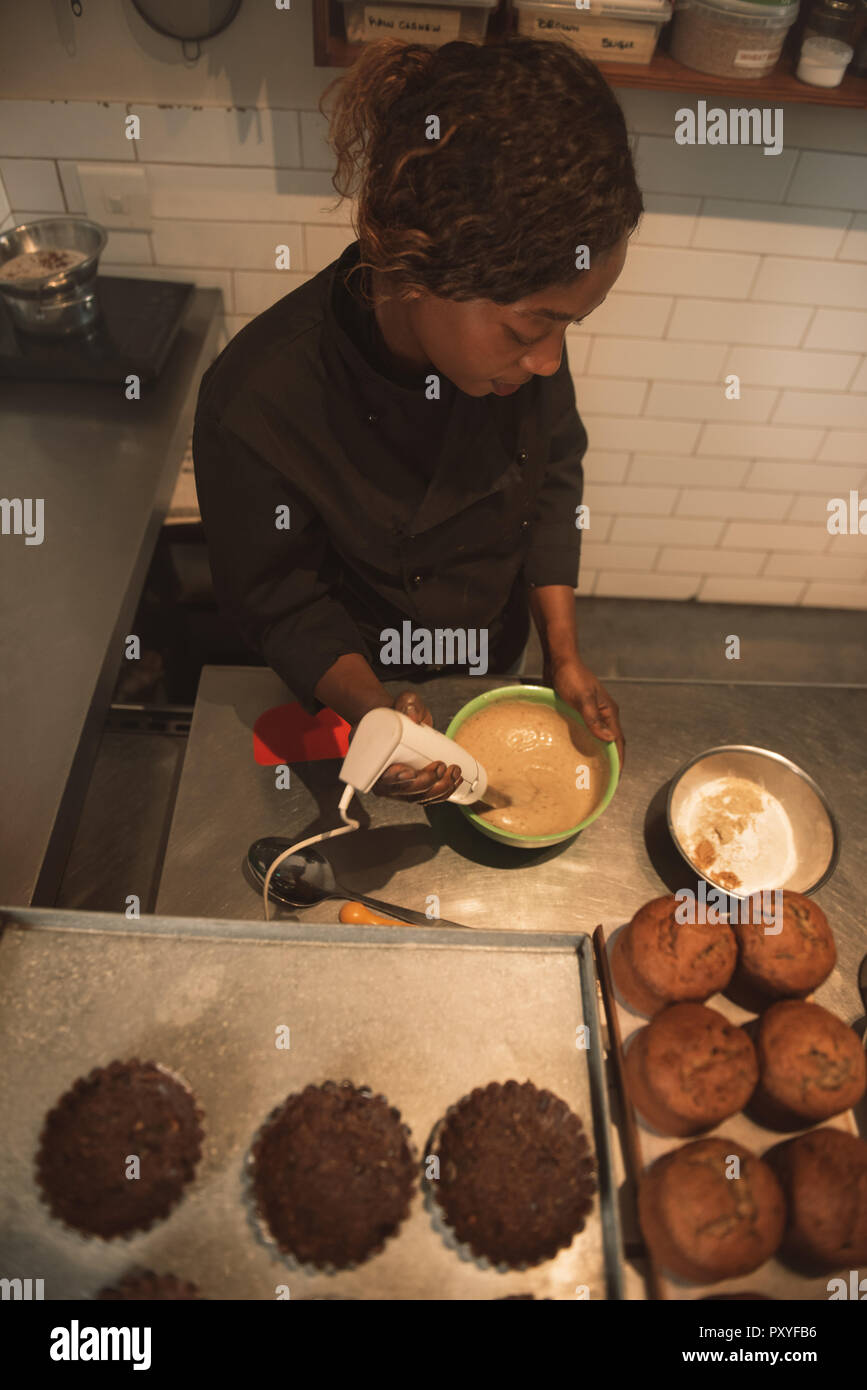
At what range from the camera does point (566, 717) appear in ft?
4.50

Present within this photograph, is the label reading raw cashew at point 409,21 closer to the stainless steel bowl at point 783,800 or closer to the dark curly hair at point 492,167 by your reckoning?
the dark curly hair at point 492,167

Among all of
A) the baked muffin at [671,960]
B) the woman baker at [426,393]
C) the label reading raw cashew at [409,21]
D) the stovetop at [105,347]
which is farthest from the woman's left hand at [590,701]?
the label reading raw cashew at [409,21]

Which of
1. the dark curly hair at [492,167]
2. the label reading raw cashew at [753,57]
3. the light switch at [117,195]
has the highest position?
the label reading raw cashew at [753,57]

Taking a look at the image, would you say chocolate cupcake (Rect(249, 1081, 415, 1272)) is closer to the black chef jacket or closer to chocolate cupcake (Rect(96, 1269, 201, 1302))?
chocolate cupcake (Rect(96, 1269, 201, 1302))

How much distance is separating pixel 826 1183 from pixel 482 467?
108 cm

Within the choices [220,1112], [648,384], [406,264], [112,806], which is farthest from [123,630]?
[648,384]

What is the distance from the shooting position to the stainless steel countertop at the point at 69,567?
1233 millimetres

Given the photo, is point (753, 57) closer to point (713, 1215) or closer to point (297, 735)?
point (297, 735)

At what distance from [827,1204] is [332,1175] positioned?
489 millimetres

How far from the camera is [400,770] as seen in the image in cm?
108

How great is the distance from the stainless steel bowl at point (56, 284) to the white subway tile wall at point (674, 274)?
16 centimetres

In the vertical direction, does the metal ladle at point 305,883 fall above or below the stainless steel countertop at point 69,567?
below

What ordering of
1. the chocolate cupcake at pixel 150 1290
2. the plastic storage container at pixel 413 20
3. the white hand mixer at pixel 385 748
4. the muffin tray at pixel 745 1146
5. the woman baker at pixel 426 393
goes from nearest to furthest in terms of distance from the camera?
the chocolate cupcake at pixel 150 1290 < the muffin tray at pixel 745 1146 < the woman baker at pixel 426 393 < the white hand mixer at pixel 385 748 < the plastic storage container at pixel 413 20
